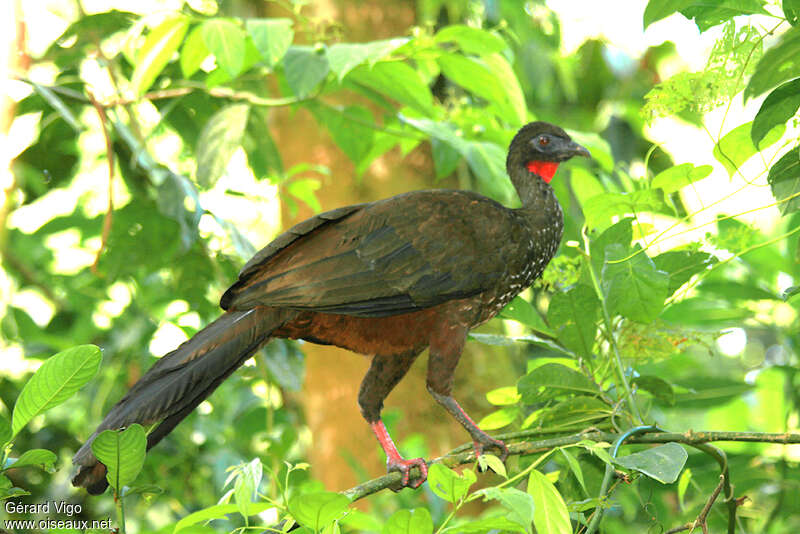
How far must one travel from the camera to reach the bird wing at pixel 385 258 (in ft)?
6.14

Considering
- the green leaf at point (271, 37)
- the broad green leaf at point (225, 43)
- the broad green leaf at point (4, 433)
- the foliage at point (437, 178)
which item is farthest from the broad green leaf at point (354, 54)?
the broad green leaf at point (4, 433)

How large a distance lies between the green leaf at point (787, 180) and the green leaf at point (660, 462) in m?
0.51

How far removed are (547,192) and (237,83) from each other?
4.81ft

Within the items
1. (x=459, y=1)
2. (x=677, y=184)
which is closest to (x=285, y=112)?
(x=459, y=1)

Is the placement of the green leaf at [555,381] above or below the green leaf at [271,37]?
below

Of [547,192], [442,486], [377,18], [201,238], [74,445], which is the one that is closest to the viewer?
[442,486]

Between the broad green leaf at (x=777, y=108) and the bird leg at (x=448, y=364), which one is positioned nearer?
the broad green leaf at (x=777, y=108)

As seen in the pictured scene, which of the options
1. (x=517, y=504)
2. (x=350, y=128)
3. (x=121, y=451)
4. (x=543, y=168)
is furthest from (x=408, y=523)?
(x=350, y=128)

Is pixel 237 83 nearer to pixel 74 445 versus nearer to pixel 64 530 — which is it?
pixel 74 445

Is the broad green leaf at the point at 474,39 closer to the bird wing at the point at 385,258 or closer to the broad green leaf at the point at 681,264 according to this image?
the bird wing at the point at 385,258

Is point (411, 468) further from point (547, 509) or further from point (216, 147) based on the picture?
point (216, 147)

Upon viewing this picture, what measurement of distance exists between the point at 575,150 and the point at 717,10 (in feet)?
2.38

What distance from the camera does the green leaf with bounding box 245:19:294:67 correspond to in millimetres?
2246

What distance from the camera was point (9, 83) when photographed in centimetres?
248
